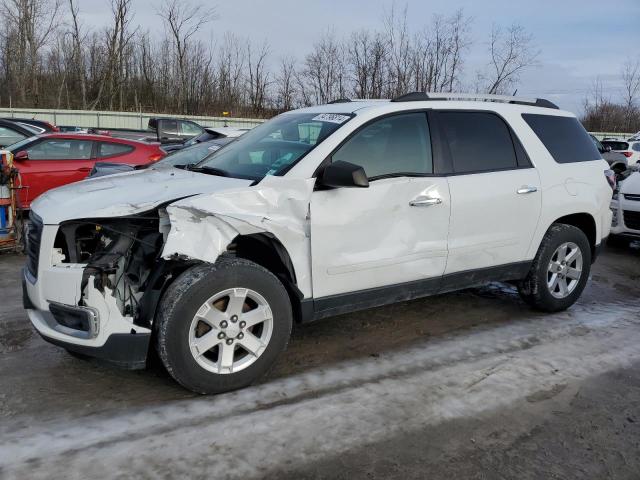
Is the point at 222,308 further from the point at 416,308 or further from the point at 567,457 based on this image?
the point at 416,308

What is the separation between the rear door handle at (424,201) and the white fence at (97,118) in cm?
2559

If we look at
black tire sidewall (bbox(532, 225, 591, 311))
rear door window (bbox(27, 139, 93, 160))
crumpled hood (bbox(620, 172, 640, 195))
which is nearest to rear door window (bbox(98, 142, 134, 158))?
rear door window (bbox(27, 139, 93, 160))

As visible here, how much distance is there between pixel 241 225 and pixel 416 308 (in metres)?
2.48

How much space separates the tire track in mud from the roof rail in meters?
1.90

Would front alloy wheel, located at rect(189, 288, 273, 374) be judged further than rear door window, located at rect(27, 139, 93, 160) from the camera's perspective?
No

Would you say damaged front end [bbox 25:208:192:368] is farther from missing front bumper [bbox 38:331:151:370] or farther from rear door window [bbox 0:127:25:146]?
rear door window [bbox 0:127:25:146]

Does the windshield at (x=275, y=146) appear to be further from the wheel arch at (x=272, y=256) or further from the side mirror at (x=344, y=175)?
the wheel arch at (x=272, y=256)

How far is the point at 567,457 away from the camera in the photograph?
291 cm

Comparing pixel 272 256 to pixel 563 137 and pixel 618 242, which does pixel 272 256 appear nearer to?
pixel 563 137

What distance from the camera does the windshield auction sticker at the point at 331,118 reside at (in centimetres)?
404

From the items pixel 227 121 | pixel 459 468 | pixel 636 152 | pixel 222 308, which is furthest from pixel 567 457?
pixel 227 121

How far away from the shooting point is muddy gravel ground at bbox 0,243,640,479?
9.17 ft

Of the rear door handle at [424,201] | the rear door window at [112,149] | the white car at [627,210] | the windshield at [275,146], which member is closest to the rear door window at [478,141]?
the rear door handle at [424,201]

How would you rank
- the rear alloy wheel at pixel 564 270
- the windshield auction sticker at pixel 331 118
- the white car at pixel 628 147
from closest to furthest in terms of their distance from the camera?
the windshield auction sticker at pixel 331 118
the rear alloy wheel at pixel 564 270
the white car at pixel 628 147
